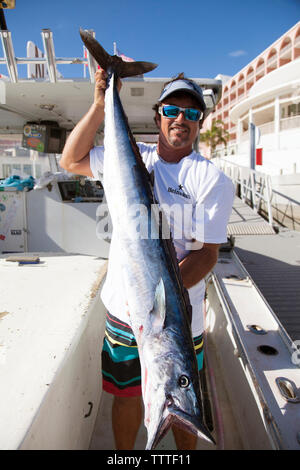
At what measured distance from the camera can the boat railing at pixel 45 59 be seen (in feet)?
9.16

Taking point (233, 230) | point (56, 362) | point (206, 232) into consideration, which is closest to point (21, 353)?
point (56, 362)

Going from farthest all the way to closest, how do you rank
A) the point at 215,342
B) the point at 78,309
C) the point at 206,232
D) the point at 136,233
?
the point at 215,342, the point at 78,309, the point at 206,232, the point at 136,233

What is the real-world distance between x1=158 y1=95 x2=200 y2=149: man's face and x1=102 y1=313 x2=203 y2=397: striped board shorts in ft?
3.29

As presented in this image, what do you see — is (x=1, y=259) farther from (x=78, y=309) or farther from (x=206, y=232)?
(x=206, y=232)

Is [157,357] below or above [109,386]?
above

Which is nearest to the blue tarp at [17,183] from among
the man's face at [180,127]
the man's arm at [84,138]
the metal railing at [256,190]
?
the man's arm at [84,138]

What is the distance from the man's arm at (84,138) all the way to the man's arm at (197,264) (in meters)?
0.75

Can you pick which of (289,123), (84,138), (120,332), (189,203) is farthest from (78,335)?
(289,123)

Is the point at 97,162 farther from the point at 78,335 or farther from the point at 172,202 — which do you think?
the point at 78,335

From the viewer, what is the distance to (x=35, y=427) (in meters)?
1.07

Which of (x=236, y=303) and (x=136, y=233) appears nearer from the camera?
(x=136, y=233)

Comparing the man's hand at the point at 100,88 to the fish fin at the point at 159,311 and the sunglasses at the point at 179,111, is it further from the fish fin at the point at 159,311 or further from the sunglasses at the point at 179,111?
the fish fin at the point at 159,311

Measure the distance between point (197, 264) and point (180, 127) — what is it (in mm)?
718

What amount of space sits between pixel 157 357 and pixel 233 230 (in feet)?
20.6
